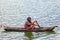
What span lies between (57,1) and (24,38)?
17557 millimetres

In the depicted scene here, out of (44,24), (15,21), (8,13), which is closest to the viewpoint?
(44,24)

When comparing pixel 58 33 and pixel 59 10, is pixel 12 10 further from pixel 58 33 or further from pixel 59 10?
pixel 58 33

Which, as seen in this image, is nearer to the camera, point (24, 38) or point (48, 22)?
point (24, 38)

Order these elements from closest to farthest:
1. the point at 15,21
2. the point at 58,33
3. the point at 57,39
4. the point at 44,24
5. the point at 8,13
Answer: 1. the point at 57,39
2. the point at 58,33
3. the point at 44,24
4. the point at 15,21
5. the point at 8,13

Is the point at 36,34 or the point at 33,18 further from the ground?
the point at 33,18

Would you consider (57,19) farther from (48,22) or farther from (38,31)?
(38,31)

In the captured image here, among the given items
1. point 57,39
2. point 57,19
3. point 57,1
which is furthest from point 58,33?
point 57,1

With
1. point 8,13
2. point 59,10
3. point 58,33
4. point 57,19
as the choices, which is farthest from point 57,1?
point 58,33

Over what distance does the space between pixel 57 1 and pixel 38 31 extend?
16572 mm

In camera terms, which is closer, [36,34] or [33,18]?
[36,34]

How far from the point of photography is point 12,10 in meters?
28.2

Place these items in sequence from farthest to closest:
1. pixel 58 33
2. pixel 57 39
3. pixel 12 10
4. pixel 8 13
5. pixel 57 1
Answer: pixel 57 1, pixel 12 10, pixel 8 13, pixel 58 33, pixel 57 39

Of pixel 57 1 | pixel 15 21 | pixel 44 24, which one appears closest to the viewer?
pixel 44 24

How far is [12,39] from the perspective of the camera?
1702 centimetres
